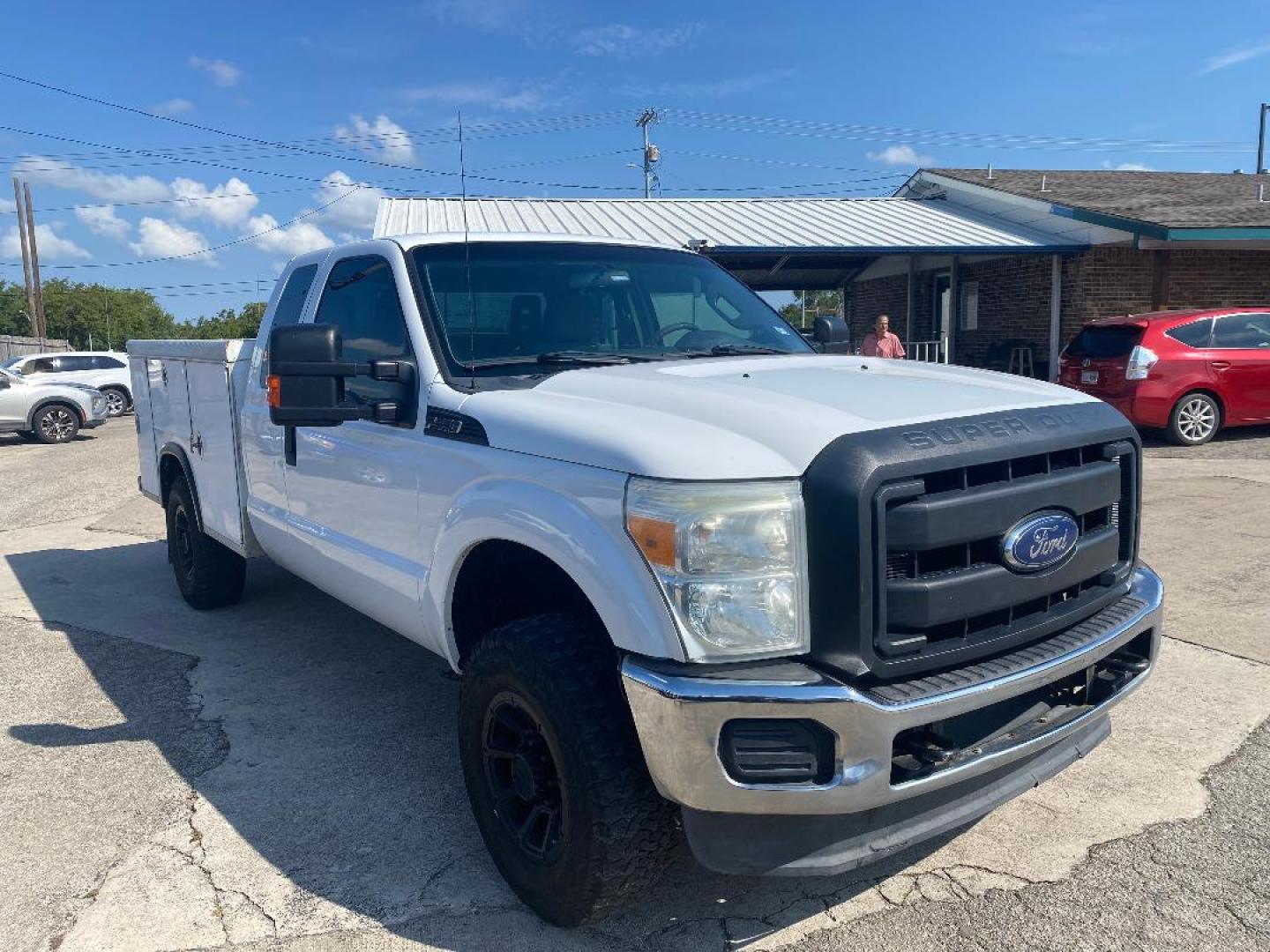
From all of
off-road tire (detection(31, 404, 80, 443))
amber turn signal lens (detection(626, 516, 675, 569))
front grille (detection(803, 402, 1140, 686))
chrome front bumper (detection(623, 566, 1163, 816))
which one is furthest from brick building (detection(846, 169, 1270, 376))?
off-road tire (detection(31, 404, 80, 443))

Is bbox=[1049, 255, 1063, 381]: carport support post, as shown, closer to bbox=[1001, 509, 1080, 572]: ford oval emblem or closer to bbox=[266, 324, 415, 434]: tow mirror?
bbox=[1001, 509, 1080, 572]: ford oval emblem

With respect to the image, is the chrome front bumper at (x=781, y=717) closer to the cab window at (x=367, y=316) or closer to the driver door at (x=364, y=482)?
the driver door at (x=364, y=482)

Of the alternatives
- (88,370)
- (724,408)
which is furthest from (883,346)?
(88,370)

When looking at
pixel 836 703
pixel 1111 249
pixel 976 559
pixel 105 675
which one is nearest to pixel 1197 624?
pixel 976 559

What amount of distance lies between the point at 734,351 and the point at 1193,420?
9.94 meters

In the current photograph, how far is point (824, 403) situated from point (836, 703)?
2.67 ft

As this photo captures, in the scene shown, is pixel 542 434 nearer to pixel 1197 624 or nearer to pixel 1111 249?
pixel 1197 624

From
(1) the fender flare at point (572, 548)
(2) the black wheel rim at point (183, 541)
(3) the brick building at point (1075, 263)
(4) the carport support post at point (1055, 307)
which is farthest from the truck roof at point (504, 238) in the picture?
(4) the carport support post at point (1055, 307)

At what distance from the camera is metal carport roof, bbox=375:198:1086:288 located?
55.8 feet

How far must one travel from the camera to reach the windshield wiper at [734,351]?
12.5 feet

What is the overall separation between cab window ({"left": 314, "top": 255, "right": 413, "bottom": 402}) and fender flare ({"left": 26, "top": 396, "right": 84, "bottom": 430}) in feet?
55.5

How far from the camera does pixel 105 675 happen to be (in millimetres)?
5086

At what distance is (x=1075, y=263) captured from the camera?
17688mm

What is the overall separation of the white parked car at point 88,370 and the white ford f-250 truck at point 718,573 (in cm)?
2113
